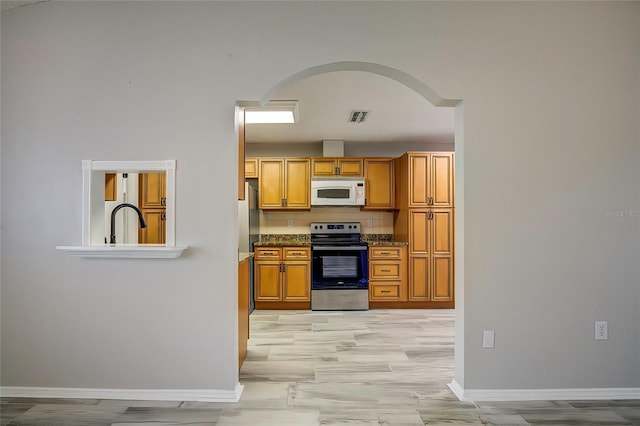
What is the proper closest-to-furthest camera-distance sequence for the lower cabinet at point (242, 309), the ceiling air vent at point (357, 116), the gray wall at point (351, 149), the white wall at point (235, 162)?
the white wall at point (235, 162) → the lower cabinet at point (242, 309) → the ceiling air vent at point (357, 116) → the gray wall at point (351, 149)

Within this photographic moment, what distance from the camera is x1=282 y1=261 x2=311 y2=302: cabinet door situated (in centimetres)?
493

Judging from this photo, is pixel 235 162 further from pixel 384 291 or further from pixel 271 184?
pixel 384 291

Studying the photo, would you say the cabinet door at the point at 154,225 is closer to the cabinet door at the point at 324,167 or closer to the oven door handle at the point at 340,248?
the oven door handle at the point at 340,248

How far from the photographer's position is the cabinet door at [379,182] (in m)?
5.36

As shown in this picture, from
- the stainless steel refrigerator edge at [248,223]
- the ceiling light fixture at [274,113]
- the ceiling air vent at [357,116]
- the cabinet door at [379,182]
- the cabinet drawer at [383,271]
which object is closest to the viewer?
the ceiling light fixture at [274,113]

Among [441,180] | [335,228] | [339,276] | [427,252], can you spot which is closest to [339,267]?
[339,276]

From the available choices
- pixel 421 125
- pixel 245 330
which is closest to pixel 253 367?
pixel 245 330

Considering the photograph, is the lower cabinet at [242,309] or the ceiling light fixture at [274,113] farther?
the ceiling light fixture at [274,113]

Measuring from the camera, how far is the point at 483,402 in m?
2.33

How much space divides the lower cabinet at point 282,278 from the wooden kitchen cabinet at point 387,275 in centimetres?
87

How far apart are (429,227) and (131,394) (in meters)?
3.88

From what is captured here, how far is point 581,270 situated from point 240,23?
2730 millimetres

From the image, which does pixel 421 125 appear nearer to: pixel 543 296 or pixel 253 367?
pixel 543 296

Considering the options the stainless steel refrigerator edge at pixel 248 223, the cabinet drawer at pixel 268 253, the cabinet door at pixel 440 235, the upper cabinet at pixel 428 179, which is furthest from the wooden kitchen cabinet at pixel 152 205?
the cabinet door at pixel 440 235
